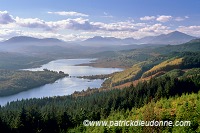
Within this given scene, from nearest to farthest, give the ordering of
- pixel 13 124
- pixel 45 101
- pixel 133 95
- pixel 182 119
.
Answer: pixel 182 119
pixel 13 124
pixel 133 95
pixel 45 101

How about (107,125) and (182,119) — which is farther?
(107,125)

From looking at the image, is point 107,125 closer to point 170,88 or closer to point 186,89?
point 170,88

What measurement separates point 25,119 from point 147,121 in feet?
135

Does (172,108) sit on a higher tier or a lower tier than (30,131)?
higher

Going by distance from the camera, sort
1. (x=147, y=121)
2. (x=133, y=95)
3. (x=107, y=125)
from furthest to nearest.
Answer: (x=133, y=95) < (x=107, y=125) < (x=147, y=121)

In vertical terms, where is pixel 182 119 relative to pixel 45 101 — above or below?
above

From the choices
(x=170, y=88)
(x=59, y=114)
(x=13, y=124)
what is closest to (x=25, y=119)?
(x=13, y=124)

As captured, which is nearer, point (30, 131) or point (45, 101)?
point (30, 131)

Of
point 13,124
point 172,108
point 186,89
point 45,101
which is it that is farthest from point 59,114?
point 45,101

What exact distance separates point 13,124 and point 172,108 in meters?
39.8

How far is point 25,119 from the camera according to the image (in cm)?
7819

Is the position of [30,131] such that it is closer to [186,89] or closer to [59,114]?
[59,114]

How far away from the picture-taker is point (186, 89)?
114 metres

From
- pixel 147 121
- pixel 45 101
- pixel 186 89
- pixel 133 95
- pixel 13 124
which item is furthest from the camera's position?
pixel 45 101
